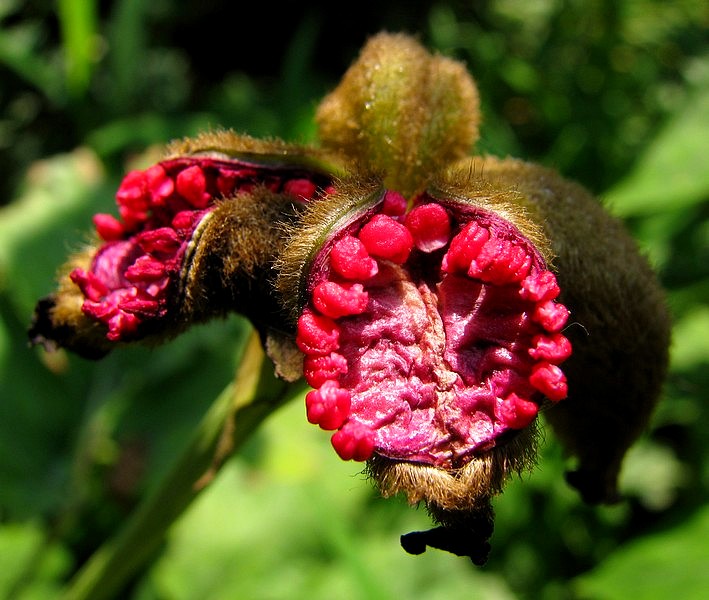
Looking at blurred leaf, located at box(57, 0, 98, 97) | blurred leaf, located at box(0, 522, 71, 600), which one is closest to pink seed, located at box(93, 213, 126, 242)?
blurred leaf, located at box(0, 522, 71, 600)

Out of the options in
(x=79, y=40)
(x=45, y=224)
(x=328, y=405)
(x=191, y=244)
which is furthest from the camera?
(x=79, y=40)

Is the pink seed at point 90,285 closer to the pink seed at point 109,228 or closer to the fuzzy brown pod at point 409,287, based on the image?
the fuzzy brown pod at point 409,287

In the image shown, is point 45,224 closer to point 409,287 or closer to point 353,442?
point 409,287

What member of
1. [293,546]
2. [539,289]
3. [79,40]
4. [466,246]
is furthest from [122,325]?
[79,40]

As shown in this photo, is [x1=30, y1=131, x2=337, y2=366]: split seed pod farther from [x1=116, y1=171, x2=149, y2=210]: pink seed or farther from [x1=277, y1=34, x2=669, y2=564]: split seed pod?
[x1=277, y1=34, x2=669, y2=564]: split seed pod

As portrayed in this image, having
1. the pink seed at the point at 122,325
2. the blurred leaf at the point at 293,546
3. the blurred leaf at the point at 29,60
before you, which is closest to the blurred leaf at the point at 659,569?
the blurred leaf at the point at 293,546
